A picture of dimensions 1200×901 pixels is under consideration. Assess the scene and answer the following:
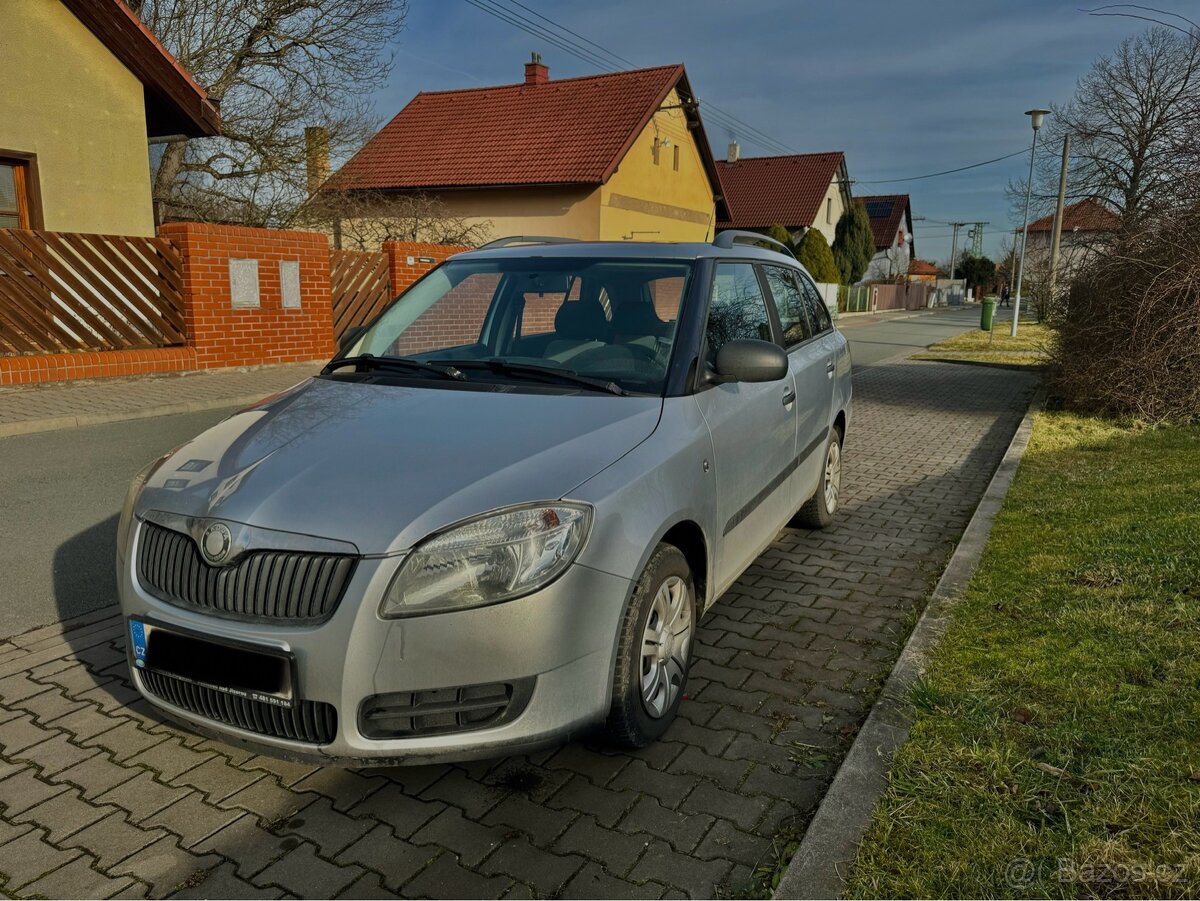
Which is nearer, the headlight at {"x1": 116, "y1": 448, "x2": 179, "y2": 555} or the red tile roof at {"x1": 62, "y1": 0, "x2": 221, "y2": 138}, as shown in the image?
the headlight at {"x1": 116, "y1": 448, "x2": 179, "y2": 555}

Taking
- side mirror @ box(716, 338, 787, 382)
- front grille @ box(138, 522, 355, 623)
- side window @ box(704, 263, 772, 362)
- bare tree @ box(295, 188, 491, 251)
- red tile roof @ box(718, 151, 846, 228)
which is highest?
red tile roof @ box(718, 151, 846, 228)

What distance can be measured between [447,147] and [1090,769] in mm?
27607

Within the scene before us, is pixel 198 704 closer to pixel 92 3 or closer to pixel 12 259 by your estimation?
pixel 12 259

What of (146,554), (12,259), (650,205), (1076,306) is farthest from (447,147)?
(146,554)

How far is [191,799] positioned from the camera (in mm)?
2844

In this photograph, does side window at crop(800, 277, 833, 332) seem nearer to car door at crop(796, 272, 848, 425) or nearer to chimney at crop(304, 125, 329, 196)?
car door at crop(796, 272, 848, 425)

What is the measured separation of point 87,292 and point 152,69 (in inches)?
165

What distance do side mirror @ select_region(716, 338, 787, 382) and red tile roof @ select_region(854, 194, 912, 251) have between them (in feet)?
217

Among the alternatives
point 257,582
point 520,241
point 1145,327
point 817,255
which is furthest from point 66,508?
point 817,255

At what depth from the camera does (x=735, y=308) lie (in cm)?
421

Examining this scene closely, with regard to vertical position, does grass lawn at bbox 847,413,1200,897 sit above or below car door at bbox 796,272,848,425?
below

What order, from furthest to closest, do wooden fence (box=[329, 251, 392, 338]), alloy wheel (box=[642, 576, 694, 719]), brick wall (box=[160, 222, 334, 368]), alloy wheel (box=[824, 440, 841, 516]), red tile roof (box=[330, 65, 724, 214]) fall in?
red tile roof (box=[330, 65, 724, 214]), wooden fence (box=[329, 251, 392, 338]), brick wall (box=[160, 222, 334, 368]), alloy wheel (box=[824, 440, 841, 516]), alloy wheel (box=[642, 576, 694, 719])

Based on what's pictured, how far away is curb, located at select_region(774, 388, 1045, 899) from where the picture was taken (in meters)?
2.42

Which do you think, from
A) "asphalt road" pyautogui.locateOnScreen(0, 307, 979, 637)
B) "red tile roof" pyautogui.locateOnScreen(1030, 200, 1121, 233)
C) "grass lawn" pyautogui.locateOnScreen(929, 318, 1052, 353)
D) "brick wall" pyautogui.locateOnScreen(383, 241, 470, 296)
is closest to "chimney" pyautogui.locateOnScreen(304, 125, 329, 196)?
"brick wall" pyautogui.locateOnScreen(383, 241, 470, 296)
